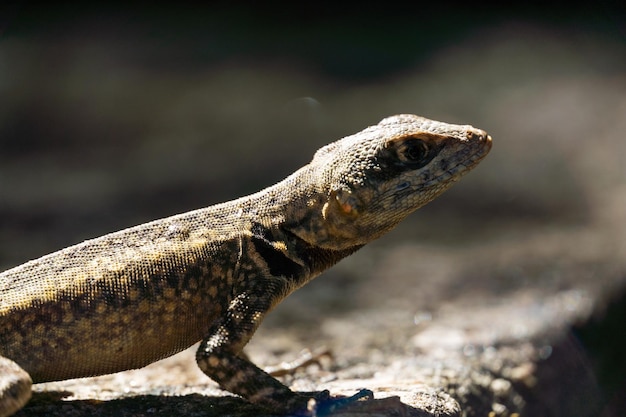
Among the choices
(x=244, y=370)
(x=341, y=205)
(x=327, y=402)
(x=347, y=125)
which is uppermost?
(x=347, y=125)

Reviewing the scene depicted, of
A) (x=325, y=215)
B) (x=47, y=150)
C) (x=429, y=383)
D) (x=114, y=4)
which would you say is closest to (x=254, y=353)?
(x=429, y=383)

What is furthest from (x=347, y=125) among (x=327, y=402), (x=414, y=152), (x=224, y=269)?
(x=327, y=402)

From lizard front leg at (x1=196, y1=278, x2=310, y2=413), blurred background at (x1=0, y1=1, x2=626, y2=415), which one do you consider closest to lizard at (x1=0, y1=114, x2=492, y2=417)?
lizard front leg at (x1=196, y1=278, x2=310, y2=413)

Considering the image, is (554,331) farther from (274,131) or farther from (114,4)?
(114,4)

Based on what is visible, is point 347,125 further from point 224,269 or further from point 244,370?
point 244,370

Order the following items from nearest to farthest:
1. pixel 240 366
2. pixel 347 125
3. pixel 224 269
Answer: pixel 240 366 → pixel 224 269 → pixel 347 125

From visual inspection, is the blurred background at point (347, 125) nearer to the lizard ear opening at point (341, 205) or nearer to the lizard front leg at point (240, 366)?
the lizard ear opening at point (341, 205)

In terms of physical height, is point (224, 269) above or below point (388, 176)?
below
